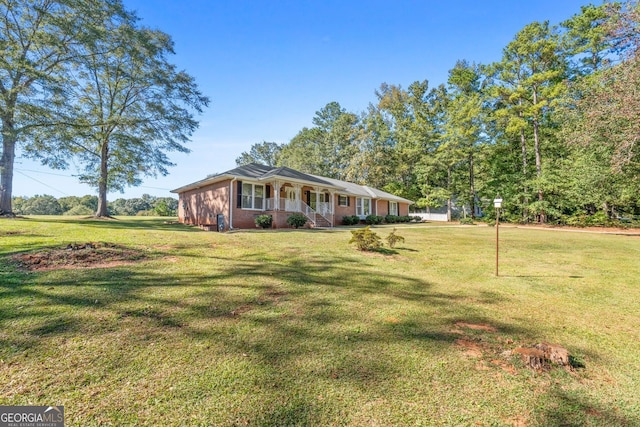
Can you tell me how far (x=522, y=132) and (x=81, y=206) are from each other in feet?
205

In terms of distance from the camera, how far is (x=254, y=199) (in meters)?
16.4

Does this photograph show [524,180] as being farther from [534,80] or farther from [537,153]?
[534,80]

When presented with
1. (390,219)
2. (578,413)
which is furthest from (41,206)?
(578,413)

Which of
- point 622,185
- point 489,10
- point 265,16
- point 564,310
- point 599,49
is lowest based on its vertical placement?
point 564,310

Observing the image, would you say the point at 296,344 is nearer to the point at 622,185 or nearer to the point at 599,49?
the point at 622,185

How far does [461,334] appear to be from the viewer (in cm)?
351

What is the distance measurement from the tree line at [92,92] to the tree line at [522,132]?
20707 mm

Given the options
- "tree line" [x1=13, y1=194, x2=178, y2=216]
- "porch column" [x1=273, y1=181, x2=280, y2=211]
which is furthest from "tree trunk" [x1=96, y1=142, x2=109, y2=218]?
"tree line" [x1=13, y1=194, x2=178, y2=216]

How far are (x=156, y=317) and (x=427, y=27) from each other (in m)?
15.0

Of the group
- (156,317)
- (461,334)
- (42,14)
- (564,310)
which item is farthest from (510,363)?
(42,14)

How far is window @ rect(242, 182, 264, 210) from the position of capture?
16.0 m

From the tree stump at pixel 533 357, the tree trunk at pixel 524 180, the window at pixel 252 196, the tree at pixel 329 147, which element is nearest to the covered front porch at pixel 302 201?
the window at pixel 252 196

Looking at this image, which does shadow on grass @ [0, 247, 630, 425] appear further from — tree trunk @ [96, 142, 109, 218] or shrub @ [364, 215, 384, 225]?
shrub @ [364, 215, 384, 225]

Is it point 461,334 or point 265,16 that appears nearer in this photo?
point 461,334
